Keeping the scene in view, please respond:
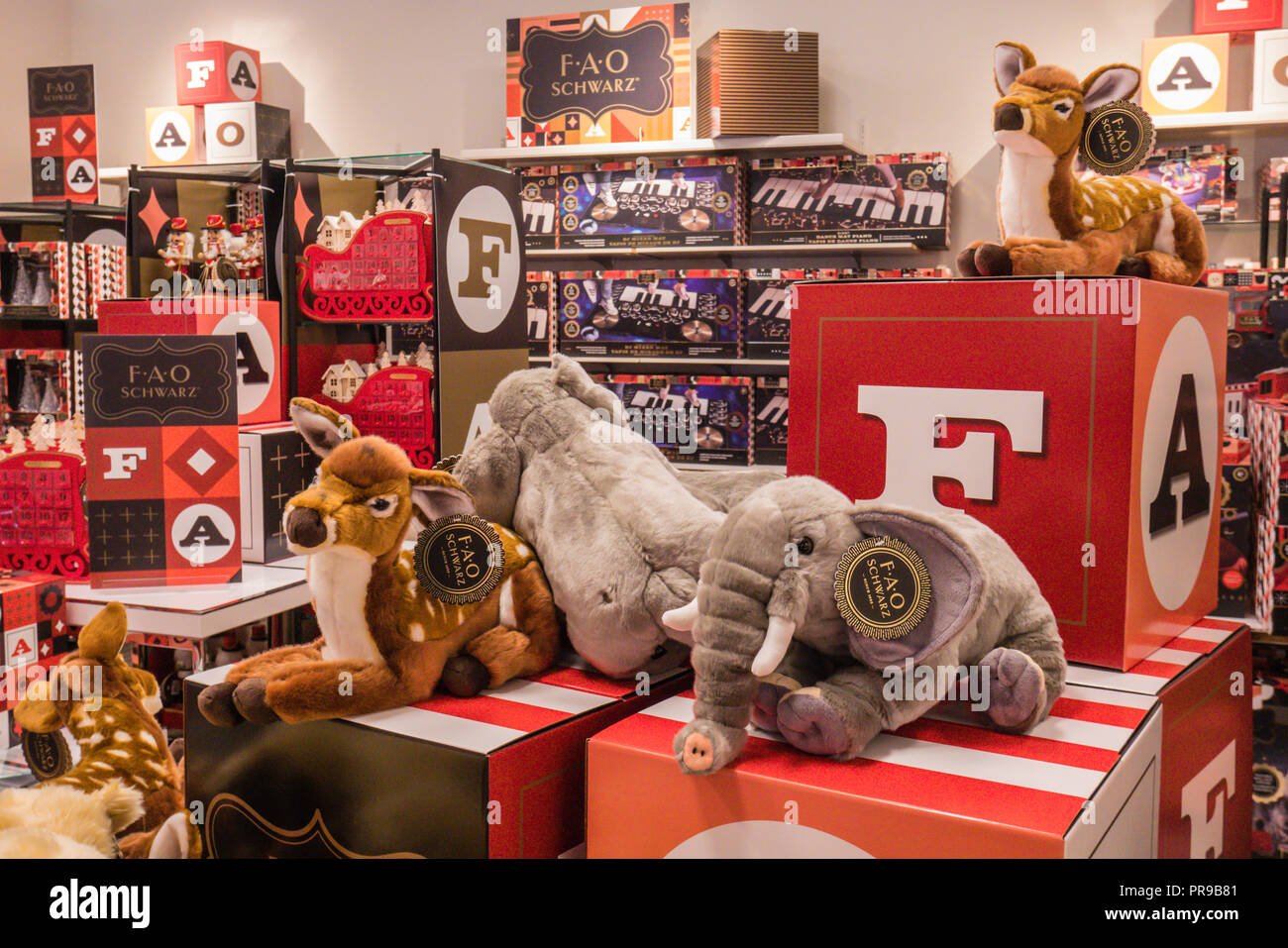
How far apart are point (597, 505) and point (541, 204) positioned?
3714mm

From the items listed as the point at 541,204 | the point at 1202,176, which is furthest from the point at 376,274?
the point at 1202,176

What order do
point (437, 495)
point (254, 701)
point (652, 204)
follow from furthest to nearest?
point (652, 204) → point (437, 495) → point (254, 701)

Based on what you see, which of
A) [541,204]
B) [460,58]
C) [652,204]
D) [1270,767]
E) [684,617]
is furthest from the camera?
[460,58]

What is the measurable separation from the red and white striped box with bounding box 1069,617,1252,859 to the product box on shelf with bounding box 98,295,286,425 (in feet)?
6.25

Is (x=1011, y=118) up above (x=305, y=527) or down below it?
above

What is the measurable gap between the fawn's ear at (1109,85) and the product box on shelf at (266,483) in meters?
1.71

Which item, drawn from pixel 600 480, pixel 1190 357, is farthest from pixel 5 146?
pixel 1190 357

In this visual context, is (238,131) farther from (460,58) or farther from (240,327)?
(240,327)

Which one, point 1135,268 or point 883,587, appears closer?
point 883,587

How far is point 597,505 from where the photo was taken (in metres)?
1.54

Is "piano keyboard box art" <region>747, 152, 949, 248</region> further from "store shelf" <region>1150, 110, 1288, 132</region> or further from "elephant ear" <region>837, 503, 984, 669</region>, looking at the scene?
"elephant ear" <region>837, 503, 984, 669</region>

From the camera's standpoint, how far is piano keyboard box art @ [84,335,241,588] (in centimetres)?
212
